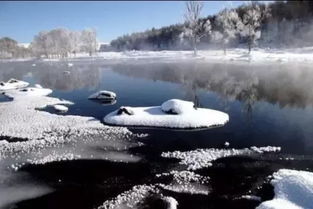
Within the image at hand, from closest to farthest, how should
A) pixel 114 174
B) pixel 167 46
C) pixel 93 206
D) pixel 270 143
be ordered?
pixel 93 206
pixel 114 174
pixel 270 143
pixel 167 46

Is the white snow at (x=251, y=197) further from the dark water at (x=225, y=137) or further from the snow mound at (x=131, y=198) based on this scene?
the snow mound at (x=131, y=198)

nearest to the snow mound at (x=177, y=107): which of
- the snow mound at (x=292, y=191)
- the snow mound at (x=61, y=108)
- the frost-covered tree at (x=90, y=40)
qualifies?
the snow mound at (x=61, y=108)

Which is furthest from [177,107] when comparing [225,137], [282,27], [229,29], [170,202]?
[282,27]

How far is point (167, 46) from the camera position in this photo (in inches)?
7653

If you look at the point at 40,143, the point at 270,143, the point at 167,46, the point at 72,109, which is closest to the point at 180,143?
the point at 270,143

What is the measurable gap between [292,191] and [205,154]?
24.6 ft

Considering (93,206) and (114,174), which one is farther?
(114,174)

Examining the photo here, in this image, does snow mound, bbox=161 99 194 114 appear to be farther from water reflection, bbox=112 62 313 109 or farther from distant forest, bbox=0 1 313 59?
distant forest, bbox=0 1 313 59

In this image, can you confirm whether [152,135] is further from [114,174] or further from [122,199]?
[122,199]

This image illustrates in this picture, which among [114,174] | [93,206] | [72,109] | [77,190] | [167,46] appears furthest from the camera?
[167,46]

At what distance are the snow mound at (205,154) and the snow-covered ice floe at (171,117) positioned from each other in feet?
22.0

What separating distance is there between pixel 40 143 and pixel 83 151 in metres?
4.62

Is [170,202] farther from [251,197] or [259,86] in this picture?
[259,86]

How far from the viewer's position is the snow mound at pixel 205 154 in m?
22.6
